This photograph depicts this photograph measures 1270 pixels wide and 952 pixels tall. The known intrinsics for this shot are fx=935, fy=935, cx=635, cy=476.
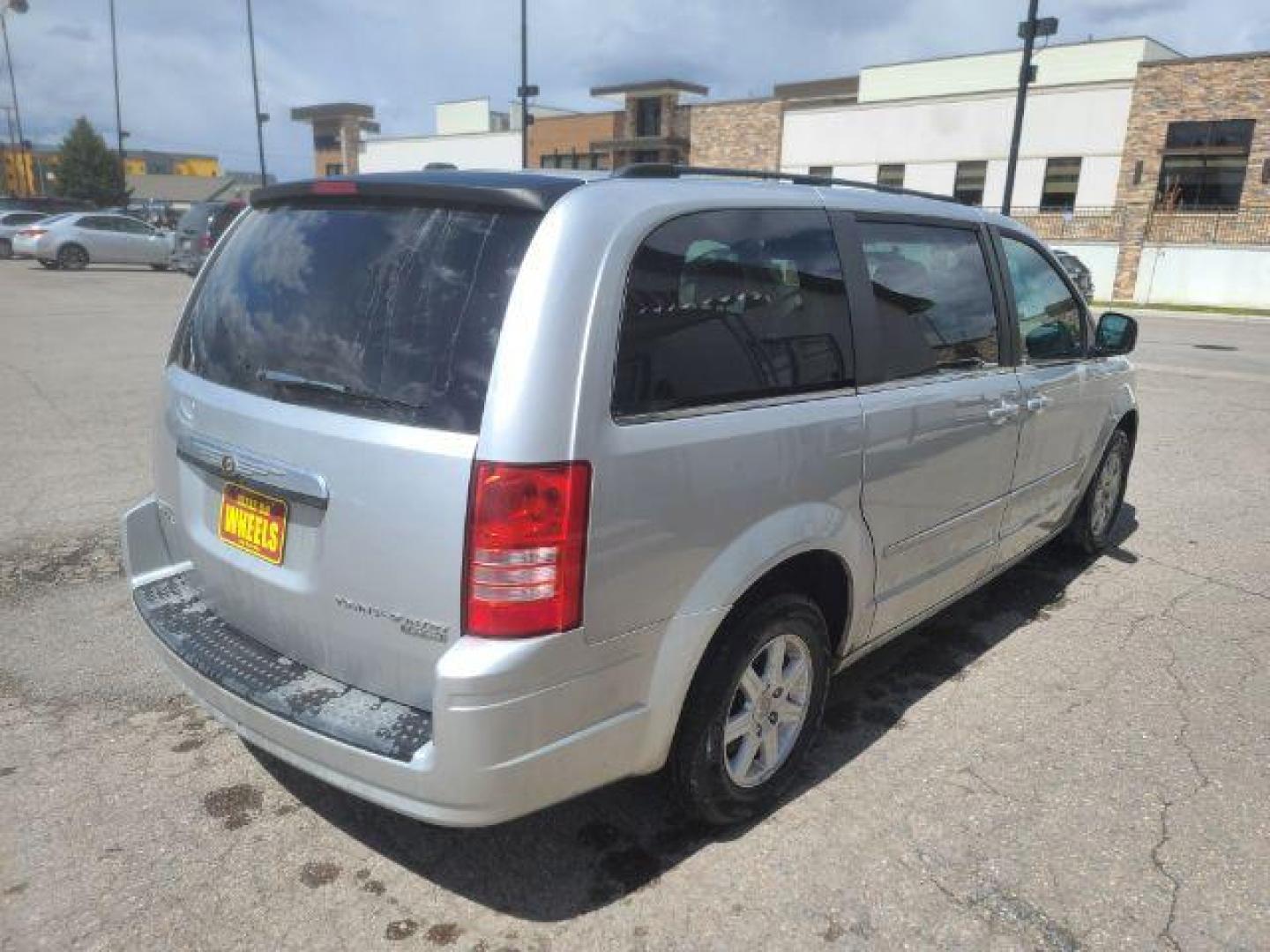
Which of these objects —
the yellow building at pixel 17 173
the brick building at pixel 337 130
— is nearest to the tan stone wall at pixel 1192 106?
the brick building at pixel 337 130

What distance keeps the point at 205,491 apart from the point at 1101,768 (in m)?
2.95

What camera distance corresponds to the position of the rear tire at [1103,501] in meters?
4.96

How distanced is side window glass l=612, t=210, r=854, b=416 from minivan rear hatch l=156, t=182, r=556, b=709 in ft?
1.10

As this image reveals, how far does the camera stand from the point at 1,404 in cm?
799

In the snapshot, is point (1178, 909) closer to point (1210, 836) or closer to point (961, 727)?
point (1210, 836)

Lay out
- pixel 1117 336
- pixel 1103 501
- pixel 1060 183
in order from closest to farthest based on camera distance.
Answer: pixel 1117 336 < pixel 1103 501 < pixel 1060 183

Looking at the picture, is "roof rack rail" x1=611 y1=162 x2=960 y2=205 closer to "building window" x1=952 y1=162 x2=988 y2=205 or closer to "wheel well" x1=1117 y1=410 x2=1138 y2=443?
"wheel well" x1=1117 y1=410 x2=1138 y2=443

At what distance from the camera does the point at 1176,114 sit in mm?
29641

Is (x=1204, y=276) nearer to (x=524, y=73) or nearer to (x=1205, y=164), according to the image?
(x=1205, y=164)

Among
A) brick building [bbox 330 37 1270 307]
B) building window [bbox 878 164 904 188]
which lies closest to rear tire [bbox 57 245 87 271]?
brick building [bbox 330 37 1270 307]

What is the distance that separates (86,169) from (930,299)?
72833mm

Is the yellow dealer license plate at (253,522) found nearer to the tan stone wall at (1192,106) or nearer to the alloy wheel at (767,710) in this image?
the alloy wheel at (767,710)

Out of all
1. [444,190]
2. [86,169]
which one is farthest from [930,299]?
[86,169]

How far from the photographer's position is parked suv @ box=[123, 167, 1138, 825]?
2.07 metres
